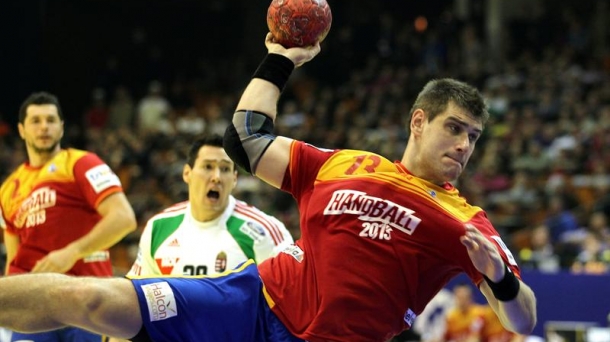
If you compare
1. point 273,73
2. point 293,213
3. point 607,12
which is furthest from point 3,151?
point 273,73

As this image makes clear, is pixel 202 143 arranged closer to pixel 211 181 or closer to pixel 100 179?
pixel 211 181

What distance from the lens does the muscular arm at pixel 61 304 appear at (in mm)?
4695

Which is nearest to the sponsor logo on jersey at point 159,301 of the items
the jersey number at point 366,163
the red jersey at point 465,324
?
the jersey number at point 366,163

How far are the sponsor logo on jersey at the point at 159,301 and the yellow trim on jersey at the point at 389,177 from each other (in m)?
1.04

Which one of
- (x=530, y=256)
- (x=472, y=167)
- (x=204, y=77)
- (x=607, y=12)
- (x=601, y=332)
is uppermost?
(x=607, y=12)

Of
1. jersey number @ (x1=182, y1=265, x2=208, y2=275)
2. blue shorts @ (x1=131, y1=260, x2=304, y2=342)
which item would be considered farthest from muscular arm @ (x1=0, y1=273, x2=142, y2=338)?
jersey number @ (x1=182, y1=265, x2=208, y2=275)

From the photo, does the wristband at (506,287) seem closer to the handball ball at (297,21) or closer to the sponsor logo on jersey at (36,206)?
the handball ball at (297,21)

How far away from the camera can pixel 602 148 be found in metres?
17.8

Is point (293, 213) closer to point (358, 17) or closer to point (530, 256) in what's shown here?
point (530, 256)

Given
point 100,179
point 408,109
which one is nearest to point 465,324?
point 100,179

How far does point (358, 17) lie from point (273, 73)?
24.0 metres

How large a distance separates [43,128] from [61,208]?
2.32 feet

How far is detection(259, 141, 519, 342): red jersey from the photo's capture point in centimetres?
521

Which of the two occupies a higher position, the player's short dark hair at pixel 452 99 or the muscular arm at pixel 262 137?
the player's short dark hair at pixel 452 99
